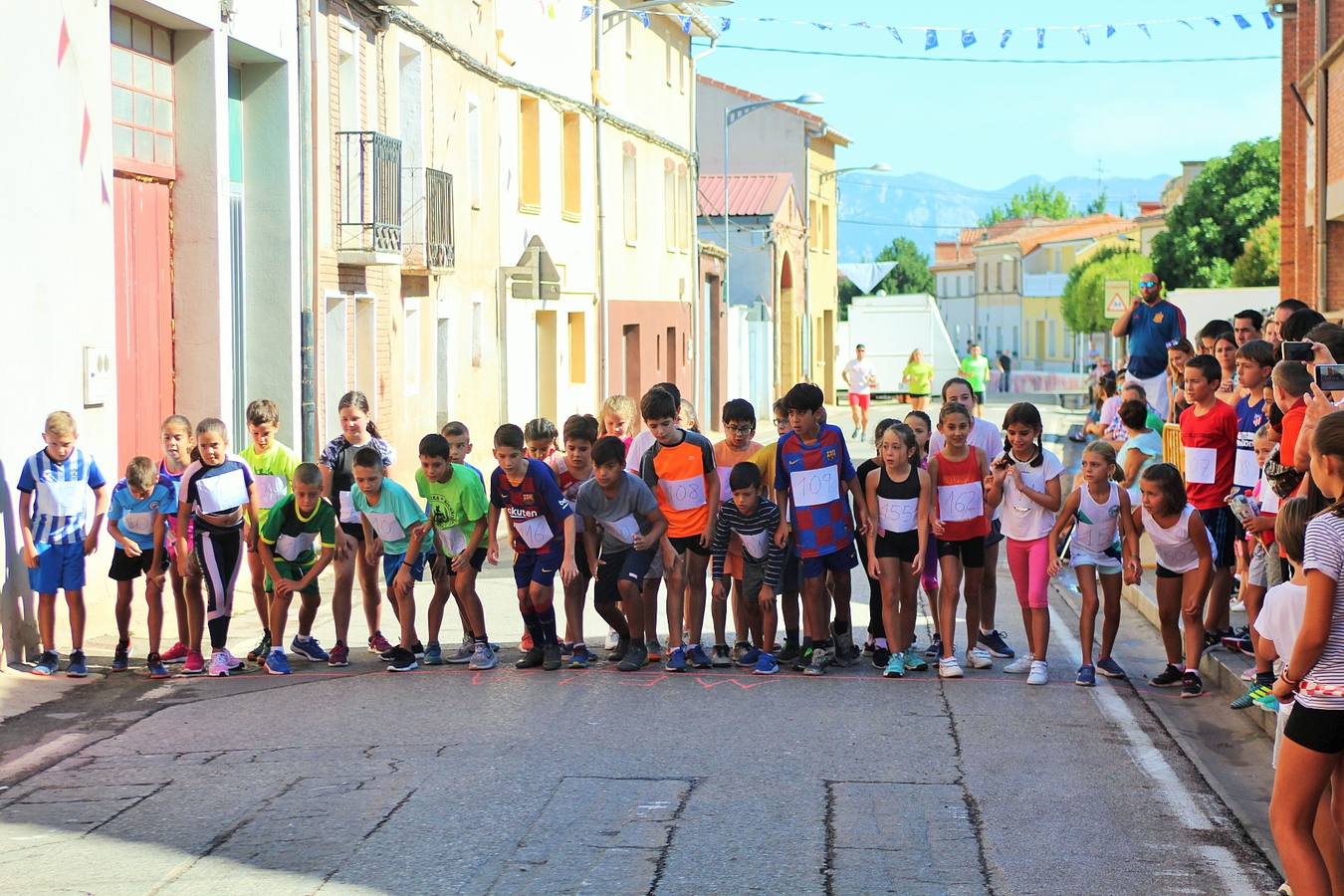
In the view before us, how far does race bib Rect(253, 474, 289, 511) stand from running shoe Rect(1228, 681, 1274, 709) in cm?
547

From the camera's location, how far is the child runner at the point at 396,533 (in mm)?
10477

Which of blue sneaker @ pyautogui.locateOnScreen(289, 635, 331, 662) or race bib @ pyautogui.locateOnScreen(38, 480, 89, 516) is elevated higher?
race bib @ pyautogui.locateOnScreen(38, 480, 89, 516)

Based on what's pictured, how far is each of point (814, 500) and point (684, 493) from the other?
751 millimetres

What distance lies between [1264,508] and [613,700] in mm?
3419

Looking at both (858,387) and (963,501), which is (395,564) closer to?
(963,501)

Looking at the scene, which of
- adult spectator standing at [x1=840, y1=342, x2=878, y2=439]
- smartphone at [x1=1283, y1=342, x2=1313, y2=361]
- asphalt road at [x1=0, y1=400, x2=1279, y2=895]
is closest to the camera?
asphalt road at [x1=0, y1=400, x2=1279, y2=895]

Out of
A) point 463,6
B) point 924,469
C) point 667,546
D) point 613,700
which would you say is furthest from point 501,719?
point 463,6

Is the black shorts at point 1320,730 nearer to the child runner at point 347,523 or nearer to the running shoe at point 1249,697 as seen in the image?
the running shoe at point 1249,697

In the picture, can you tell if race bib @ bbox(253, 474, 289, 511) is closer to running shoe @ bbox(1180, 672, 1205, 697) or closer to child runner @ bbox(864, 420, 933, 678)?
child runner @ bbox(864, 420, 933, 678)

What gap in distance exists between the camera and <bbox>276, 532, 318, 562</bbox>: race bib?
10.5 m

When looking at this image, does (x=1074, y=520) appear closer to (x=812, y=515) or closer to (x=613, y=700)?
(x=812, y=515)

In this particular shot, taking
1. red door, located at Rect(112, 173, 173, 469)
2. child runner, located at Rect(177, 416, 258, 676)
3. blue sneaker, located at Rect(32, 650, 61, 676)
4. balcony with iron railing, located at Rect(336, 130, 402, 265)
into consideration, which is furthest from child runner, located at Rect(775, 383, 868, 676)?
balcony with iron railing, located at Rect(336, 130, 402, 265)

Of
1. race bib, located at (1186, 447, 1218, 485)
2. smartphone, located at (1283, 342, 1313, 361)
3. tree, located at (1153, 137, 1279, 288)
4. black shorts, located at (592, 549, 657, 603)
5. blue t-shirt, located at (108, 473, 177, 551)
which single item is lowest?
black shorts, located at (592, 549, 657, 603)

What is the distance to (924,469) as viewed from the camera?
33.8 feet
